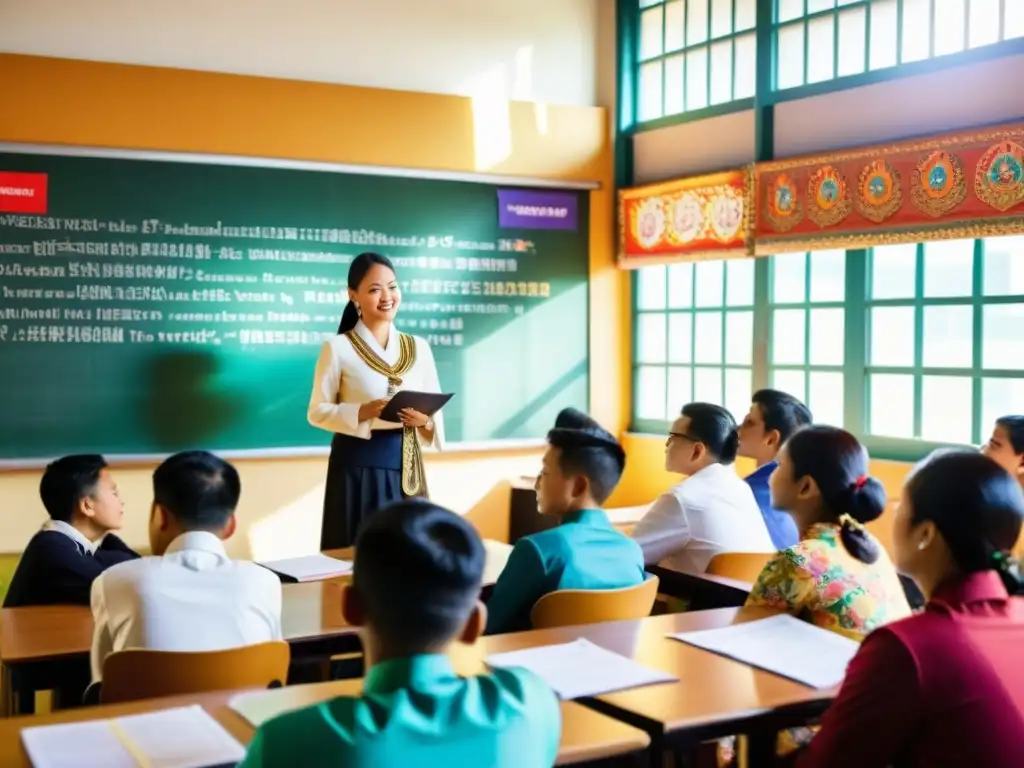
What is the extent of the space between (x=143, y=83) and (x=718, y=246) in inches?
115

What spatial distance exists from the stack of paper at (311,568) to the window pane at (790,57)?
3.52 m

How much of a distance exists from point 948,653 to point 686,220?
15.8 feet

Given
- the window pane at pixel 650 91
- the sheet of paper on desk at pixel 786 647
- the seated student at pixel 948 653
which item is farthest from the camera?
the window pane at pixel 650 91

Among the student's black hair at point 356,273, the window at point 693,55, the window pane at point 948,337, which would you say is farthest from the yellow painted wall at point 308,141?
the window pane at point 948,337

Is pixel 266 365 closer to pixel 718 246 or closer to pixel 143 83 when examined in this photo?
pixel 143 83

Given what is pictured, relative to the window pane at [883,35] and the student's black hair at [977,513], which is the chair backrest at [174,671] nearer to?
the student's black hair at [977,513]

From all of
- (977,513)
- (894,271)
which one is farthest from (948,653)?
(894,271)

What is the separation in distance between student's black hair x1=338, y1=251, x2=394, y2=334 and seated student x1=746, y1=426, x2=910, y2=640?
2.22 m

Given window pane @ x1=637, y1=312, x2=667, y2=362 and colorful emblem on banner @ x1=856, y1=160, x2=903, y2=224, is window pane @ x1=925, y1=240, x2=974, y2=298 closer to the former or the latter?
colorful emblem on banner @ x1=856, y1=160, x2=903, y2=224

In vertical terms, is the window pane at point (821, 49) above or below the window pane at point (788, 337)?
above

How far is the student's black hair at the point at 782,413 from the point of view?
12.9 ft

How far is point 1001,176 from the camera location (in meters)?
4.66

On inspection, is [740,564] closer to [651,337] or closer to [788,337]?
[788,337]

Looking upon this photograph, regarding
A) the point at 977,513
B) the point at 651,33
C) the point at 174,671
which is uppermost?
the point at 651,33
